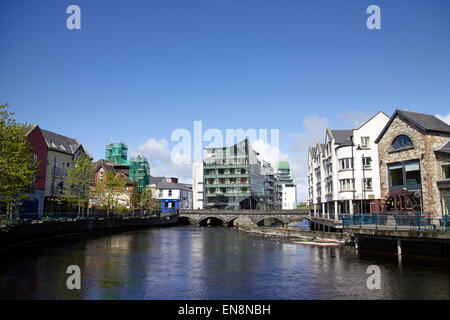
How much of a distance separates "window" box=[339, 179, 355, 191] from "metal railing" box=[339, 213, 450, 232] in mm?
19224

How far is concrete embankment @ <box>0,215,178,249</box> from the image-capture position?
37812 mm

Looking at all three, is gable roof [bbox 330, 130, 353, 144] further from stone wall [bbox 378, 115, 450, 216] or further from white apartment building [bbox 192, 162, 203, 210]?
white apartment building [bbox 192, 162, 203, 210]

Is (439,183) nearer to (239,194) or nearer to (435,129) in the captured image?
(435,129)

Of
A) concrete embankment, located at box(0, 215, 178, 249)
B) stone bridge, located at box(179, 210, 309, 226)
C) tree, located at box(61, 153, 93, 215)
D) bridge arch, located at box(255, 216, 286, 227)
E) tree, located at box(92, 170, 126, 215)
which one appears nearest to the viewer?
concrete embankment, located at box(0, 215, 178, 249)

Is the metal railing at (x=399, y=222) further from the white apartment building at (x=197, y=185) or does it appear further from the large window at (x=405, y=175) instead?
the white apartment building at (x=197, y=185)

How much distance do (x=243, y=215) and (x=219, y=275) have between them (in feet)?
246

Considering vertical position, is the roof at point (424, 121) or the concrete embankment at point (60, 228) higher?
the roof at point (424, 121)

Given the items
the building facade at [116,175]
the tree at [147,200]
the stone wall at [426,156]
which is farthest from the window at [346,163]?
the tree at [147,200]

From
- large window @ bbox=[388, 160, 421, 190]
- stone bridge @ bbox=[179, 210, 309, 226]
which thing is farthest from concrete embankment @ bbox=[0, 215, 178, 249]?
large window @ bbox=[388, 160, 421, 190]

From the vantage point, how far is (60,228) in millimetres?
51719

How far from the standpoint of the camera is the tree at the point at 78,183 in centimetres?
6436

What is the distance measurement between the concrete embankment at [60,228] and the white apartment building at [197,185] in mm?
59469
